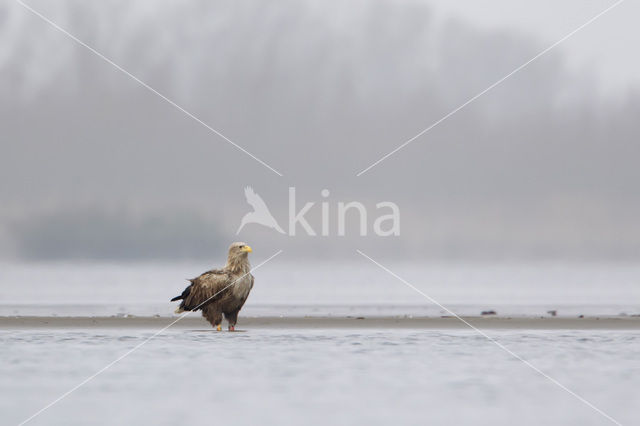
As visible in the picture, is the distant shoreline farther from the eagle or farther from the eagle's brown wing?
the eagle

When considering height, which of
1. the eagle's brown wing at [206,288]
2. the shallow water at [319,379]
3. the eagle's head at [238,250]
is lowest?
the shallow water at [319,379]

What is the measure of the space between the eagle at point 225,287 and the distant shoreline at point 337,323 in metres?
1.71

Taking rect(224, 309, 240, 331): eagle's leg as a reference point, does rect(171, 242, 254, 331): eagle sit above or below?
above

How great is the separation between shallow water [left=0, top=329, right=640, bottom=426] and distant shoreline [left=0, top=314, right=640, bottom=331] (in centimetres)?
272

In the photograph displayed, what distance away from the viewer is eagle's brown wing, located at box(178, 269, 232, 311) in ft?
69.9

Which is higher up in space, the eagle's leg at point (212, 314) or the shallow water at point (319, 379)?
the eagle's leg at point (212, 314)

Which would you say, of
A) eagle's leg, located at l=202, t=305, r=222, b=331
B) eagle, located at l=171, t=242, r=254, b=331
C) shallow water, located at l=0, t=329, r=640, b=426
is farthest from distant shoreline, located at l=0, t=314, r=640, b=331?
shallow water, located at l=0, t=329, r=640, b=426

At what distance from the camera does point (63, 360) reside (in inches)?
654

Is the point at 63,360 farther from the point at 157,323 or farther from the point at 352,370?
the point at 157,323

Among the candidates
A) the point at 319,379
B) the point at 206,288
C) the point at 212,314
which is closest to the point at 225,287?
the point at 206,288

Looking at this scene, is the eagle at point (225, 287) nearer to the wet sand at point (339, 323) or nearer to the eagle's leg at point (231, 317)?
the eagle's leg at point (231, 317)

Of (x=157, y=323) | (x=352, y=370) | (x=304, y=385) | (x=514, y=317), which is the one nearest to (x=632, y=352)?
(x=352, y=370)

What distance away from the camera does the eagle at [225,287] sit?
21281 millimetres

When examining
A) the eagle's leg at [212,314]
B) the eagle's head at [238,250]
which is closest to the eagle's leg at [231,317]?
the eagle's leg at [212,314]
